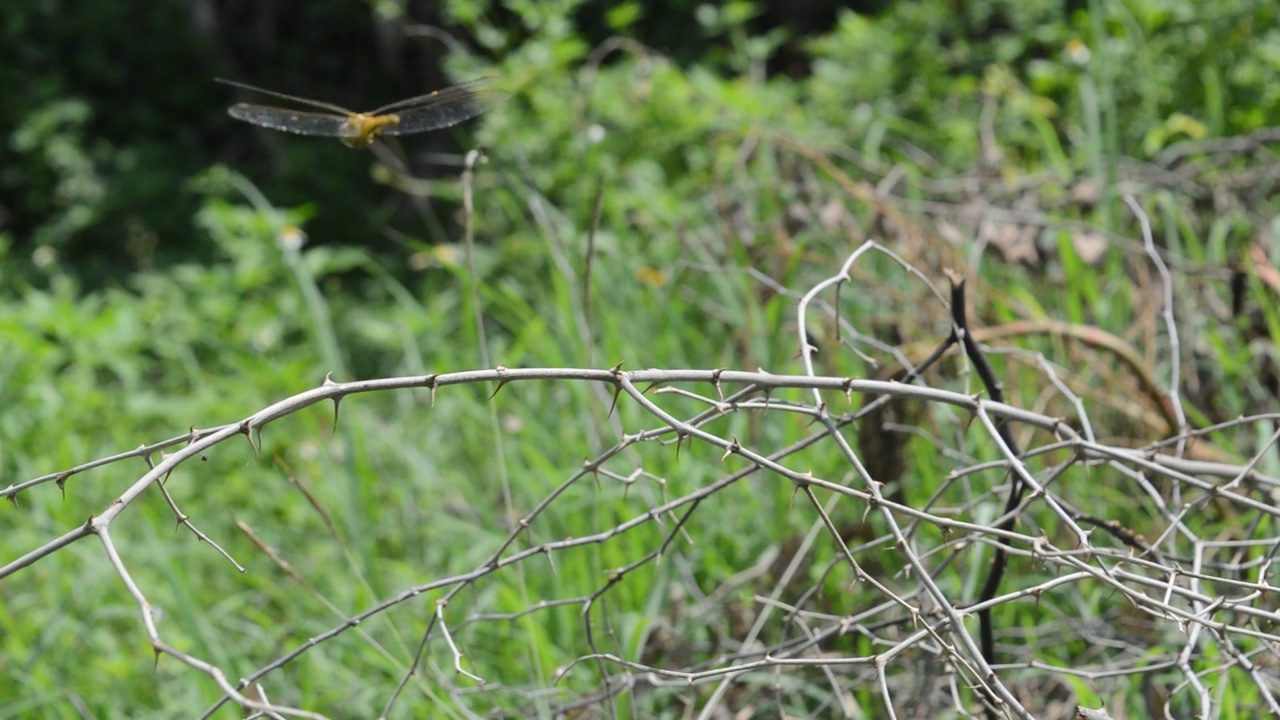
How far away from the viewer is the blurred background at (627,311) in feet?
6.22

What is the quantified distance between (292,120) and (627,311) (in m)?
1.20

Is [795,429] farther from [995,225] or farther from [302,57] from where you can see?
[302,57]

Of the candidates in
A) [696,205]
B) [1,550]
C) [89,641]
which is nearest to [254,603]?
[89,641]

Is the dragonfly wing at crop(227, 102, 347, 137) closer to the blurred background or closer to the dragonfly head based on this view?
the dragonfly head

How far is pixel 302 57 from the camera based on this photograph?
315 inches

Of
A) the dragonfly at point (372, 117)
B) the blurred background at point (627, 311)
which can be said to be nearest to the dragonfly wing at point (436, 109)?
the dragonfly at point (372, 117)

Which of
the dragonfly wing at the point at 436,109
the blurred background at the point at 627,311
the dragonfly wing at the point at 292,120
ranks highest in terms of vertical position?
the dragonfly wing at the point at 292,120

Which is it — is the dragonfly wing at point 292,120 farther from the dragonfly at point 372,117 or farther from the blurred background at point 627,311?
the blurred background at point 627,311

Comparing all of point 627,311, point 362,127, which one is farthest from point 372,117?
point 627,311

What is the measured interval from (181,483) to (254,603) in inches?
30.7

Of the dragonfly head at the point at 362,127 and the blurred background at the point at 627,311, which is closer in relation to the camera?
the dragonfly head at the point at 362,127

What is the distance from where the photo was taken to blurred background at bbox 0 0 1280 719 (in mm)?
1896

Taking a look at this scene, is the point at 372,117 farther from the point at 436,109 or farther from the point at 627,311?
the point at 627,311

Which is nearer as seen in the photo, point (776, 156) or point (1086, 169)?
point (1086, 169)
